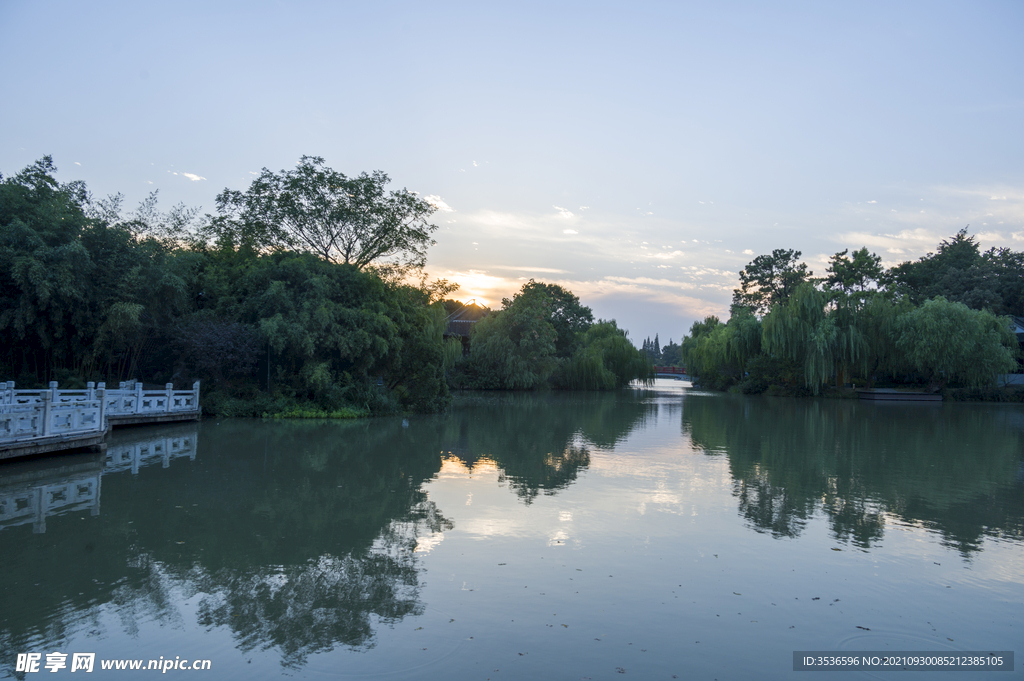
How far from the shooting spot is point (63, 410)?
1185cm

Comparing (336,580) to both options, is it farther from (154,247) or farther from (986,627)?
(154,247)

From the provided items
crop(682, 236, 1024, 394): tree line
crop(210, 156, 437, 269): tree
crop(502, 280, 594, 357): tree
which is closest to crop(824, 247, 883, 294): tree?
crop(682, 236, 1024, 394): tree line

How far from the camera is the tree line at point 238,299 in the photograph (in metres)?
17.8

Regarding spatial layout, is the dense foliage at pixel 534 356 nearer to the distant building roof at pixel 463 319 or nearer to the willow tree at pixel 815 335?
the distant building roof at pixel 463 319

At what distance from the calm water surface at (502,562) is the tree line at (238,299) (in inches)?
310

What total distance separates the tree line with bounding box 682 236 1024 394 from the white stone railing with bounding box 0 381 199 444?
3476 cm

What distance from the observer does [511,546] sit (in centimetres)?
663

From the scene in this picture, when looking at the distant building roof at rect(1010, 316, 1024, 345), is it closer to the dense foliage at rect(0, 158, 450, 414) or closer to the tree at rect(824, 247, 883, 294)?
the tree at rect(824, 247, 883, 294)

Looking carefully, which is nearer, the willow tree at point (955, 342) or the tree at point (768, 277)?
the willow tree at point (955, 342)

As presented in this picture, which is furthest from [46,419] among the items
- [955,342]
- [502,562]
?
[955,342]

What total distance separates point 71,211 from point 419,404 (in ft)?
43.1

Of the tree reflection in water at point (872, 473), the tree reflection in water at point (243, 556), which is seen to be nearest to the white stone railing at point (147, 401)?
the tree reflection in water at point (243, 556)

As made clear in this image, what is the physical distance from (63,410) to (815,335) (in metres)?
37.1

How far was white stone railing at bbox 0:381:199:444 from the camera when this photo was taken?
10797 millimetres
